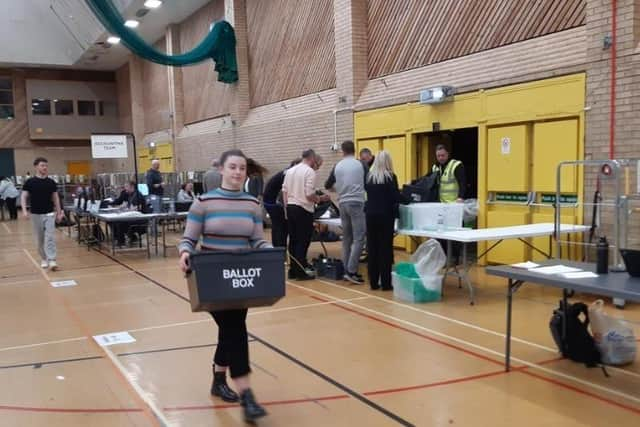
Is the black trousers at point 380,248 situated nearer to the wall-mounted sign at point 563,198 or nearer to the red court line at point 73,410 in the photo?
the wall-mounted sign at point 563,198

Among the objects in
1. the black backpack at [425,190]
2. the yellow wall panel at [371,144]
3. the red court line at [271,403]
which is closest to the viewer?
the red court line at [271,403]

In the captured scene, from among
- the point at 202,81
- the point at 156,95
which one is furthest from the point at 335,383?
the point at 156,95

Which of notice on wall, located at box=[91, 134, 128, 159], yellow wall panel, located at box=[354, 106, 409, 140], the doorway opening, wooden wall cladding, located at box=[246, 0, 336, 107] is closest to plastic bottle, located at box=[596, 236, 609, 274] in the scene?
the doorway opening

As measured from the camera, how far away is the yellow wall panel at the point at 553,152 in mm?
6934

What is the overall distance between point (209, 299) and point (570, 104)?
561 cm

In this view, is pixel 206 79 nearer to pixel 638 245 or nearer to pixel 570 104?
pixel 570 104

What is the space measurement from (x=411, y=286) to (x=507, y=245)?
2.50 meters

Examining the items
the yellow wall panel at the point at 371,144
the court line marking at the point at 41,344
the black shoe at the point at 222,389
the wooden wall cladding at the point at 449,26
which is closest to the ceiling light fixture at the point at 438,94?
the wooden wall cladding at the point at 449,26

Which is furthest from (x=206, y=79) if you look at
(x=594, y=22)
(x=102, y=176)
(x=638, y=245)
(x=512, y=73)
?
(x=638, y=245)

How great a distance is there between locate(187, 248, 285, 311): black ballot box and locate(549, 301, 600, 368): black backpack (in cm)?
230

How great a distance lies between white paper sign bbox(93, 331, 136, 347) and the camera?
4.88 m

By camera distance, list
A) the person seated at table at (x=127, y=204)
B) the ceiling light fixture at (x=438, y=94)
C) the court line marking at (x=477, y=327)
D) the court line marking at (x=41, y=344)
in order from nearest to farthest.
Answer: the court line marking at (x=477, y=327) → the court line marking at (x=41, y=344) → the ceiling light fixture at (x=438, y=94) → the person seated at table at (x=127, y=204)

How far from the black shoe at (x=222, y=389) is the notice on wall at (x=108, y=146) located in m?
11.1

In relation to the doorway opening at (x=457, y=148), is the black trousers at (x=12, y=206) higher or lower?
lower
